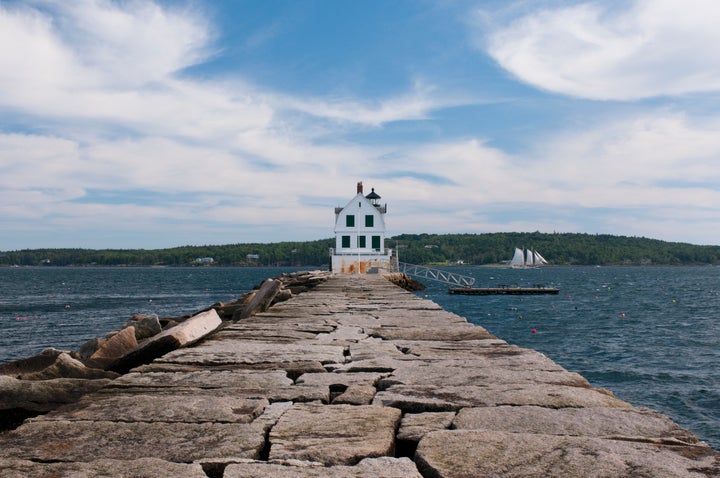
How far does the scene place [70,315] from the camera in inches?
1222

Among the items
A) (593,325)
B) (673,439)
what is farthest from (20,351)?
(593,325)

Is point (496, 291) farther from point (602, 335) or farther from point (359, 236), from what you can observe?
point (602, 335)

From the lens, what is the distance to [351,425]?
2.81m

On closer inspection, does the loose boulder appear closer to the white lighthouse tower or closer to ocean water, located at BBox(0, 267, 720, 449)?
ocean water, located at BBox(0, 267, 720, 449)

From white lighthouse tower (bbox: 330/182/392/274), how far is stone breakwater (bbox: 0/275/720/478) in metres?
35.4

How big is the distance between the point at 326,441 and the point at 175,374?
5.82 ft

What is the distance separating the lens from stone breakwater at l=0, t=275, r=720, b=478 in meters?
2.32

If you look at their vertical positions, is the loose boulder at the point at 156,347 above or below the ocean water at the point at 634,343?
above

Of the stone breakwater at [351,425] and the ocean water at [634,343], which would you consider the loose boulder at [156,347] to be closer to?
the stone breakwater at [351,425]

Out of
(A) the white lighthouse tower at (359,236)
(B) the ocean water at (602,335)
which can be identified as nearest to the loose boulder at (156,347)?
(B) the ocean water at (602,335)

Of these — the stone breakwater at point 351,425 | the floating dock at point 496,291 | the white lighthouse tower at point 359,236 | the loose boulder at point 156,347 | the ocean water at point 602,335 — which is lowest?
the ocean water at point 602,335

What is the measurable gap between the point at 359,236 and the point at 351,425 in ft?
124

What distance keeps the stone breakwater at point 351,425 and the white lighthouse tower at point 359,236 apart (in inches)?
1395

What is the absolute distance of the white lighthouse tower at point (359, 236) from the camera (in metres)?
40.1
